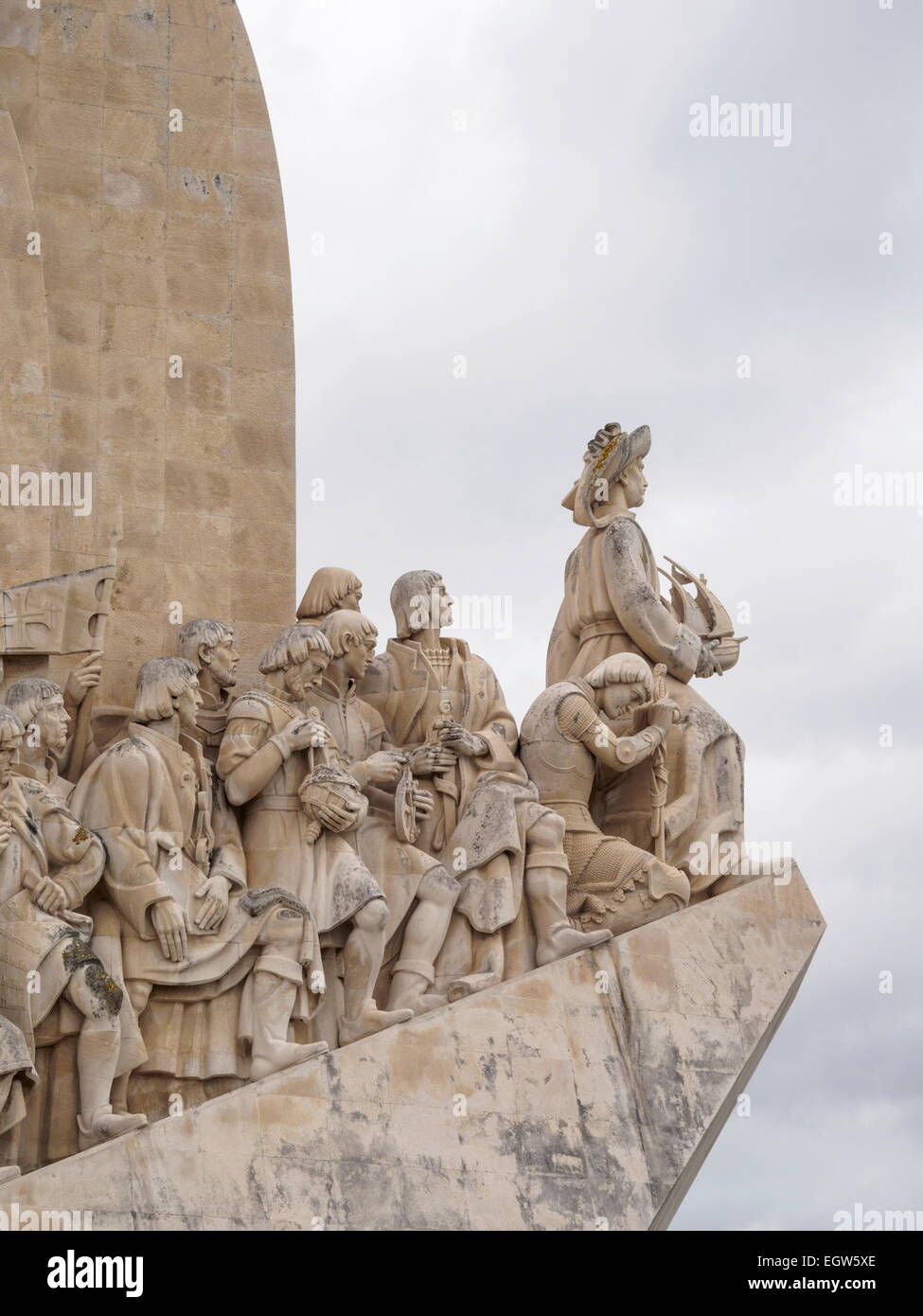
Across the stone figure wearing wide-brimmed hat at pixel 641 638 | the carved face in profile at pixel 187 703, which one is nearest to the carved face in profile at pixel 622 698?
the stone figure wearing wide-brimmed hat at pixel 641 638

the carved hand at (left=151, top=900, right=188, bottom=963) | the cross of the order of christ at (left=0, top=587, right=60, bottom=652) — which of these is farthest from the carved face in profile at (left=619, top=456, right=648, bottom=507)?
the carved hand at (left=151, top=900, right=188, bottom=963)

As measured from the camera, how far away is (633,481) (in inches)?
531

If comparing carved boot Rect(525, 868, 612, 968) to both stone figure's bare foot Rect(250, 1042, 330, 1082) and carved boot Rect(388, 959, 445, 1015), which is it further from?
stone figure's bare foot Rect(250, 1042, 330, 1082)

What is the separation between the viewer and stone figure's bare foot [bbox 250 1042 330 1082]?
1120 cm

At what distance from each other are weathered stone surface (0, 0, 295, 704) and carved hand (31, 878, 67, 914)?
172 cm

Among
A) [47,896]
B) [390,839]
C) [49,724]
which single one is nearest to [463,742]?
[390,839]

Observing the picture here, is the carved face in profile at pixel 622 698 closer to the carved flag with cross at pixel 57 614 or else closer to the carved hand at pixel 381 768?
the carved hand at pixel 381 768

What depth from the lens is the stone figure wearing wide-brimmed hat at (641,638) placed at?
42.1 feet

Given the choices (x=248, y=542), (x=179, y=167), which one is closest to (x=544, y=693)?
(x=248, y=542)

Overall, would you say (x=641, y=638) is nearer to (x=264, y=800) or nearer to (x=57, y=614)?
(x=264, y=800)

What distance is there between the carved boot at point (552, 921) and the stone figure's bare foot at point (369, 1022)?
0.82 m

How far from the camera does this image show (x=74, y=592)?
12.0 meters
